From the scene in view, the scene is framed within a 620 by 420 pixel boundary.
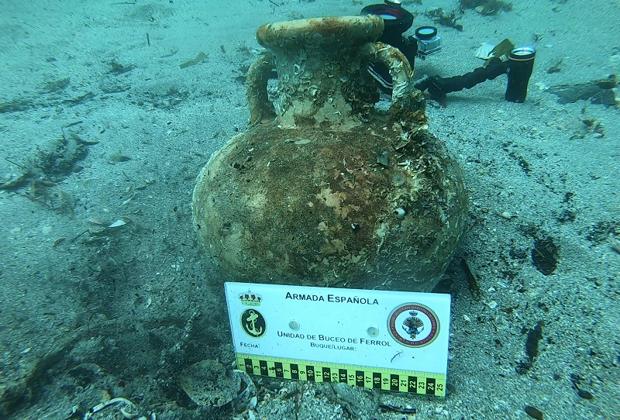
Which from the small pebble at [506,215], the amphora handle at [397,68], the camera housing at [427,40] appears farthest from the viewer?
the camera housing at [427,40]

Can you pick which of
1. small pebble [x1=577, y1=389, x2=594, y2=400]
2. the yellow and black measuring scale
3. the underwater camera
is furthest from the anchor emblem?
the underwater camera

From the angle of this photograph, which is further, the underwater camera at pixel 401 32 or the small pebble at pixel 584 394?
the underwater camera at pixel 401 32

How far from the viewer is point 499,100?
458 cm

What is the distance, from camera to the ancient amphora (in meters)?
1.74

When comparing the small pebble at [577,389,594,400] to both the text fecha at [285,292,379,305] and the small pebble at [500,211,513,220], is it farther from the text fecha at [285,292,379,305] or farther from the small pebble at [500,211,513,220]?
the small pebble at [500,211,513,220]

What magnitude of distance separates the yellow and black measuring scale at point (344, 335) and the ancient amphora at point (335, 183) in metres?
0.15

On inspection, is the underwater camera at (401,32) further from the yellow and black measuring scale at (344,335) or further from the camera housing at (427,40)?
the yellow and black measuring scale at (344,335)

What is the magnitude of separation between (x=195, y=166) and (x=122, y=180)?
66 cm

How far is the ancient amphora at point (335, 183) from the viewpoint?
1744 mm

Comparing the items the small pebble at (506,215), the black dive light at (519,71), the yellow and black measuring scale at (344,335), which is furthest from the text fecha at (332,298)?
the black dive light at (519,71)

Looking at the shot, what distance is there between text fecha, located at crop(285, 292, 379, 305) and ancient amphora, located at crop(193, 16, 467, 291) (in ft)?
0.42

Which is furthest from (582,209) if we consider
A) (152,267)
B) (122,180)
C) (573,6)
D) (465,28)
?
(573,6)

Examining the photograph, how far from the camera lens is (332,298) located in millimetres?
1672

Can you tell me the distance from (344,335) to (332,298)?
0.19 metres
